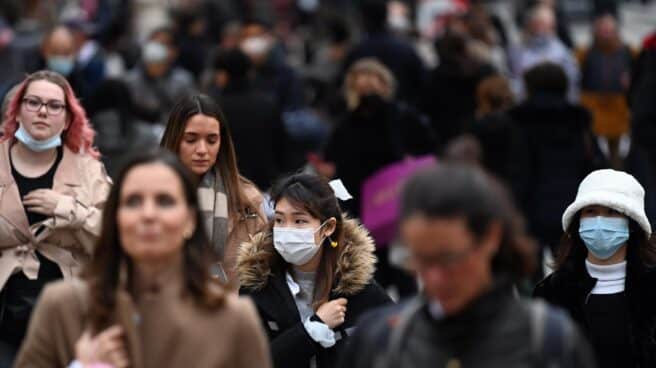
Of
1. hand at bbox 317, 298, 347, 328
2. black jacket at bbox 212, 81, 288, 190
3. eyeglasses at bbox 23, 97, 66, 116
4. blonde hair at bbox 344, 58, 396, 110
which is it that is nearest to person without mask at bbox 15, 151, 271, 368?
hand at bbox 317, 298, 347, 328

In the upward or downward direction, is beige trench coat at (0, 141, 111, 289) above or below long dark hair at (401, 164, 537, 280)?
below

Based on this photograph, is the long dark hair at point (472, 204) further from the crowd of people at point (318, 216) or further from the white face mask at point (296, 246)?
the white face mask at point (296, 246)

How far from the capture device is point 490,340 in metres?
4.39

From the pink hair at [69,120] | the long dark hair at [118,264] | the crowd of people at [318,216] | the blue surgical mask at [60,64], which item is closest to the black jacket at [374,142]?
the crowd of people at [318,216]

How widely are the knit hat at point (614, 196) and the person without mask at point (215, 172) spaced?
145 cm

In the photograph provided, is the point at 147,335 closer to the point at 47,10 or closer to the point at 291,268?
the point at 291,268

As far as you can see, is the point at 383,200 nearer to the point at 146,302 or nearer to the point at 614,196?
the point at 614,196

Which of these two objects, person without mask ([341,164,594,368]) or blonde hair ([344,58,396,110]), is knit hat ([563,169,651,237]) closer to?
person without mask ([341,164,594,368])

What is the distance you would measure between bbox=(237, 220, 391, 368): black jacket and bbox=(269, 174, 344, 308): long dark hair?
0.12 ft

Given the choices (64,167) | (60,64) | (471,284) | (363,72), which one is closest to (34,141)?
(64,167)

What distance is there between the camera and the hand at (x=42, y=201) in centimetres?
772

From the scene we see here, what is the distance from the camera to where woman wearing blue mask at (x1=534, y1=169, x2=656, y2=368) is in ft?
22.9

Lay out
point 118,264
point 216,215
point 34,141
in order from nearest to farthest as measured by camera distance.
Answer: point 118,264
point 216,215
point 34,141

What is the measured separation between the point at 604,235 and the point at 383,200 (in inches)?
189
